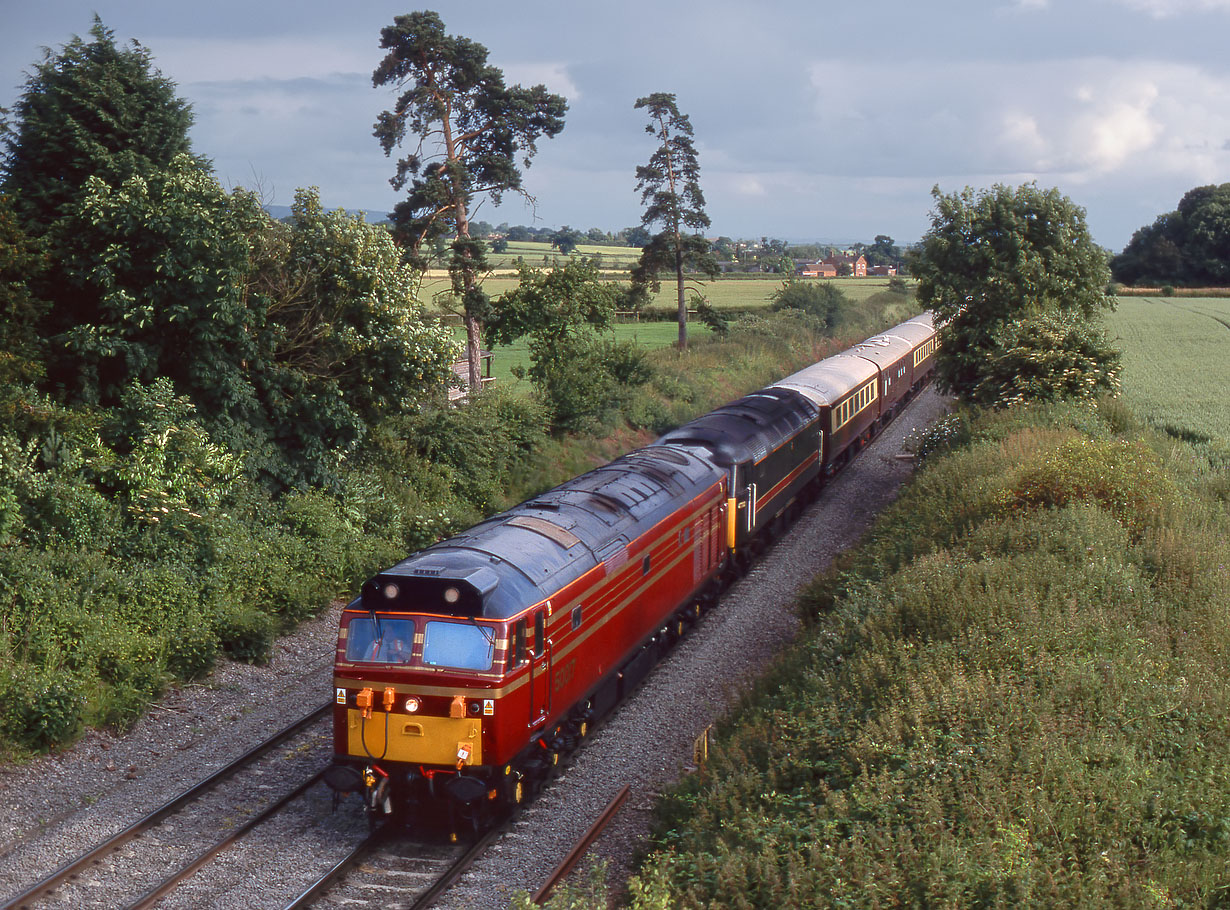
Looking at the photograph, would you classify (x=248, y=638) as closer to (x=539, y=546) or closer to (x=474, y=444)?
(x=539, y=546)

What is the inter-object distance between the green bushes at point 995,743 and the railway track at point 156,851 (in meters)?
4.97

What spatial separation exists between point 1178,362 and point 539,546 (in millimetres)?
41333

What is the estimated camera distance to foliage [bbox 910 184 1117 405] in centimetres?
2984

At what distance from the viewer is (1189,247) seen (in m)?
96.7

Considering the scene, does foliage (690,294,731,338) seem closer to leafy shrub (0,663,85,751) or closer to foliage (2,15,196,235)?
foliage (2,15,196,235)

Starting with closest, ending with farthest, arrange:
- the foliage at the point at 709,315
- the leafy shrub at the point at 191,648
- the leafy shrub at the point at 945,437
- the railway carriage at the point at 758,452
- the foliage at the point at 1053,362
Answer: the leafy shrub at the point at 191,648, the railway carriage at the point at 758,452, the leafy shrub at the point at 945,437, the foliage at the point at 1053,362, the foliage at the point at 709,315

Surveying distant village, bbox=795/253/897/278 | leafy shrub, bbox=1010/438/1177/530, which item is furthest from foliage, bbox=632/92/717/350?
distant village, bbox=795/253/897/278

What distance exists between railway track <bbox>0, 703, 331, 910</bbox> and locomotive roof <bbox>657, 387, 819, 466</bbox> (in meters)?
10.5

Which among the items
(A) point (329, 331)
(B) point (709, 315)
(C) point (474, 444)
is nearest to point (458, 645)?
(A) point (329, 331)

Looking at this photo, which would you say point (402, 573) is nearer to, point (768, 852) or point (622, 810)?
point (622, 810)

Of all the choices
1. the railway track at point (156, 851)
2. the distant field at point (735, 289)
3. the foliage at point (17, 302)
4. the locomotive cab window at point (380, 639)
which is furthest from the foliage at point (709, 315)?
the locomotive cab window at point (380, 639)

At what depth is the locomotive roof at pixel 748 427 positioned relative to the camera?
67.9ft

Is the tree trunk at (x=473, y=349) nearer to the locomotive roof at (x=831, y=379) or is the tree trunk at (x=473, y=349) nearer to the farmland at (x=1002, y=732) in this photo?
the locomotive roof at (x=831, y=379)

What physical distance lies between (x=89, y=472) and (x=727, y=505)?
11.4m
